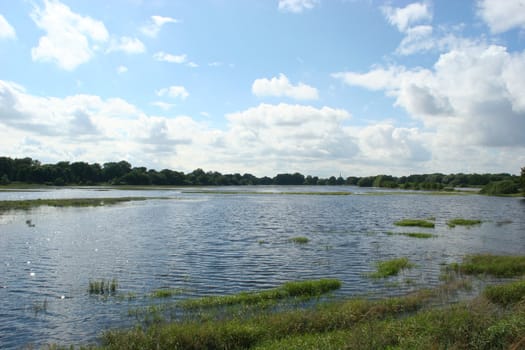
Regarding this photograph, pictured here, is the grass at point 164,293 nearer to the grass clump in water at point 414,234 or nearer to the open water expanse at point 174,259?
the open water expanse at point 174,259

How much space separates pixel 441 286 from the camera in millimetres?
24656

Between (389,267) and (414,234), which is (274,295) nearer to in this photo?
(389,267)

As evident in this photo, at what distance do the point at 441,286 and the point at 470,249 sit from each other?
18020 mm

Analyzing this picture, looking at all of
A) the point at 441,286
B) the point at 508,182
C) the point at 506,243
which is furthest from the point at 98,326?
the point at 508,182

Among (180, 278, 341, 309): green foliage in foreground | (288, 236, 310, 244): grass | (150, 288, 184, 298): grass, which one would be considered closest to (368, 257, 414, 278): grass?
(180, 278, 341, 309): green foliage in foreground

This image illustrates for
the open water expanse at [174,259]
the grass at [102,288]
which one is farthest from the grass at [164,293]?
the grass at [102,288]

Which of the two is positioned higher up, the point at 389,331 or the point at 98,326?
the point at 389,331

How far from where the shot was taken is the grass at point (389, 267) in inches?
1128

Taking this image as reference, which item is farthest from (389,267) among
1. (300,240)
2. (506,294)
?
(300,240)

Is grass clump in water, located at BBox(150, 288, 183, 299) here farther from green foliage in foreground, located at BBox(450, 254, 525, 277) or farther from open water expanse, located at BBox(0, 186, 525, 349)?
green foliage in foreground, located at BBox(450, 254, 525, 277)

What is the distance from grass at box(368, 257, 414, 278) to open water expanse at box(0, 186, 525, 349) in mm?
782

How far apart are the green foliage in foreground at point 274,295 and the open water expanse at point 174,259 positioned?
1.06 metres

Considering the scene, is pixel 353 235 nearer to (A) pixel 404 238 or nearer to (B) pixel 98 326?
(A) pixel 404 238

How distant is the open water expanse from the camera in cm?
2130
